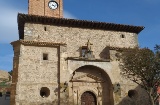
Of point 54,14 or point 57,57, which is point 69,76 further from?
point 54,14

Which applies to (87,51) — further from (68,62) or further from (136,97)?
(136,97)

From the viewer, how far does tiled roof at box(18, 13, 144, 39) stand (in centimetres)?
2145

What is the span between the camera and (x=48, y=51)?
68.6 ft

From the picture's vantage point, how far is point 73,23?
22609 mm

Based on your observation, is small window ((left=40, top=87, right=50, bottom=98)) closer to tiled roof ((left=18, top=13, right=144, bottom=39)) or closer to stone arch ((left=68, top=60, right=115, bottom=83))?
stone arch ((left=68, top=60, right=115, bottom=83))

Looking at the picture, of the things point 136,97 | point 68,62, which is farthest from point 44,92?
point 136,97

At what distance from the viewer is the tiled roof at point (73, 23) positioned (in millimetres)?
21453

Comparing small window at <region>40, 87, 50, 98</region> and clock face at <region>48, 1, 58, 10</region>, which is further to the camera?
clock face at <region>48, 1, 58, 10</region>

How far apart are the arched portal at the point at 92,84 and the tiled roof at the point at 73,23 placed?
3.87m

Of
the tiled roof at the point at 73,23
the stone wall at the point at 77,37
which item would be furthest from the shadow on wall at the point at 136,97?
the tiled roof at the point at 73,23

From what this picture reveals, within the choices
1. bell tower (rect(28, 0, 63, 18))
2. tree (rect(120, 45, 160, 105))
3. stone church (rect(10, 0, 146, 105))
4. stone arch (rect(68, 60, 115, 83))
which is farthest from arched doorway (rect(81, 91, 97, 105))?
bell tower (rect(28, 0, 63, 18))

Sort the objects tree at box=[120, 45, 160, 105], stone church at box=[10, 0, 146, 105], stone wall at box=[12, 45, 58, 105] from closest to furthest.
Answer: tree at box=[120, 45, 160, 105], stone wall at box=[12, 45, 58, 105], stone church at box=[10, 0, 146, 105]

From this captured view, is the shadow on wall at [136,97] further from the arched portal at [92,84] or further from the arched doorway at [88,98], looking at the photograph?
the arched doorway at [88,98]

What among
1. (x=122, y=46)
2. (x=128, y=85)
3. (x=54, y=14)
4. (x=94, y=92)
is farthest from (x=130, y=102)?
(x=54, y=14)
